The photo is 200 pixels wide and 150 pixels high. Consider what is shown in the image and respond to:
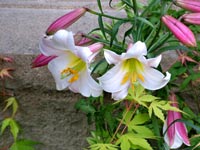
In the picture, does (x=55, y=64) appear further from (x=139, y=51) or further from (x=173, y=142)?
(x=173, y=142)

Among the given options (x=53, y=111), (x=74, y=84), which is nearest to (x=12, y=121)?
(x=53, y=111)

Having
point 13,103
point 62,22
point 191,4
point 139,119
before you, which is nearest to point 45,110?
point 13,103

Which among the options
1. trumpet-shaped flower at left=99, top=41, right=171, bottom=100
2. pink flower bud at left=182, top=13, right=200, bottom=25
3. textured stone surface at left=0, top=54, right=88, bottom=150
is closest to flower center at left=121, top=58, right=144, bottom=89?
trumpet-shaped flower at left=99, top=41, right=171, bottom=100

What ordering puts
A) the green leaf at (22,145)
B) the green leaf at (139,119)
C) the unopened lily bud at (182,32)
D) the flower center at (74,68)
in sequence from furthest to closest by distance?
the green leaf at (22,145) → the green leaf at (139,119) → the flower center at (74,68) → the unopened lily bud at (182,32)

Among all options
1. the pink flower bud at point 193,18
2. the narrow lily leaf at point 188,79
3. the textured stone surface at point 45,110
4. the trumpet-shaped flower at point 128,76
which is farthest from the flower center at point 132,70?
the textured stone surface at point 45,110

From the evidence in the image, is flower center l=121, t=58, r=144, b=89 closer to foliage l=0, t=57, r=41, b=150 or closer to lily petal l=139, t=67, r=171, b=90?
lily petal l=139, t=67, r=171, b=90

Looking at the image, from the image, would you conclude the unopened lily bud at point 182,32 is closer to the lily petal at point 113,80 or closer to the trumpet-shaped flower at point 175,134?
the lily petal at point 113,80
